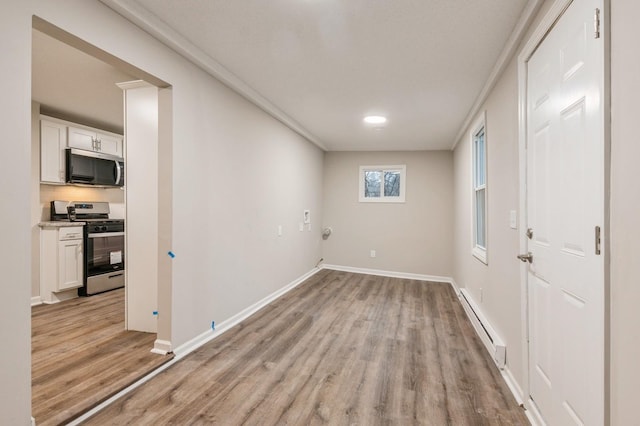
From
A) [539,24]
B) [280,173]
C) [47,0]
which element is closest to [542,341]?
[539,24]

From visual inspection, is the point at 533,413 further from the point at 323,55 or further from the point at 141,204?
the point at 141,204

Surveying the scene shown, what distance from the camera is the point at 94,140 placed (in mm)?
4430

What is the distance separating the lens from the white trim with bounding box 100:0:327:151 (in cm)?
184

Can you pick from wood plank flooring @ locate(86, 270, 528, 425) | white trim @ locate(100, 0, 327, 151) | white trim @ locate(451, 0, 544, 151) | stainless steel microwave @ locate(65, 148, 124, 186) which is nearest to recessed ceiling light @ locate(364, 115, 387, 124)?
white trim @ locate(451, 0, 544, 151)

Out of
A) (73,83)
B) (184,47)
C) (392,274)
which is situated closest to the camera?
(184,47)

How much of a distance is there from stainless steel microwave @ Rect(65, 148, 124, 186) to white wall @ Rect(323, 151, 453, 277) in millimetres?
3646

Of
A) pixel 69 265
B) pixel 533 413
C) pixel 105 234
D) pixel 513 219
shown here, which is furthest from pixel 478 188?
pixel 69 265

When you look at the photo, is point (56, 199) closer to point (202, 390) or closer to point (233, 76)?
point (233, 76)

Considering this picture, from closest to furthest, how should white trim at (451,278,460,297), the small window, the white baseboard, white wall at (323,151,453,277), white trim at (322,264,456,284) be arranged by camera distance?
the white baseboard
white trim at (451,278,460,297)
white trim at (322,264,456,284)
white wall at (323,151,453,277)
the small window

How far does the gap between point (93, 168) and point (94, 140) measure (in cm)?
44

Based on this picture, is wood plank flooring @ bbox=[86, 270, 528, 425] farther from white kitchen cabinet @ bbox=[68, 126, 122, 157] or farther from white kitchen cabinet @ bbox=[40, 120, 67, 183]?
white kitchen cabinet @ bbox=[68, 126, 122, 157]

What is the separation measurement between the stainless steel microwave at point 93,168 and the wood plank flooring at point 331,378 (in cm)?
310

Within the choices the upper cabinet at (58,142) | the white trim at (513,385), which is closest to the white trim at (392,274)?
the white trim at (513,385)

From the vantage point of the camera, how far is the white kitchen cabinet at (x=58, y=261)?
374 centimetres
